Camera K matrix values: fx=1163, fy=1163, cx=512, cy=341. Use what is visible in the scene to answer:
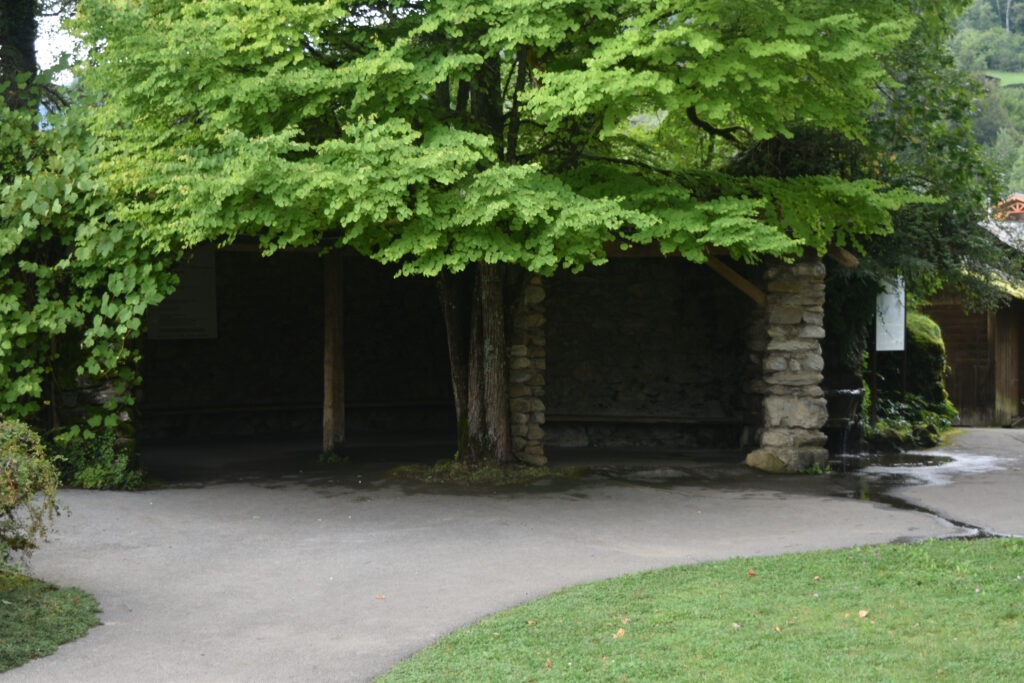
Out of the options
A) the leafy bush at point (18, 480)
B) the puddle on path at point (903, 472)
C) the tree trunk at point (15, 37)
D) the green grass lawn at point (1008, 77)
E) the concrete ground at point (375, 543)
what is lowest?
the concrete ground at point (375, 543)

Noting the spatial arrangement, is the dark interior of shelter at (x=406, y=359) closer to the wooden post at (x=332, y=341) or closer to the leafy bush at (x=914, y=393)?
the wooden post at (x=332, y=341)

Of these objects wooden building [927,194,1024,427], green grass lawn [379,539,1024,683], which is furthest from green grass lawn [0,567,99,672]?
wooden building [927,194,1024,427]

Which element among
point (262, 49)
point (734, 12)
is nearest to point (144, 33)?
point (262, 49)

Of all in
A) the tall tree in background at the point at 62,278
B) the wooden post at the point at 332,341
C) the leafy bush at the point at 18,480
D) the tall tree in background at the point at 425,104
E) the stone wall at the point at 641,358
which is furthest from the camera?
the stone wall at the point at 641,358

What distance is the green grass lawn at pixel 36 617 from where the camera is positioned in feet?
19.2

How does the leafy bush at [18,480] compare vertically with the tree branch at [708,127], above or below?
below

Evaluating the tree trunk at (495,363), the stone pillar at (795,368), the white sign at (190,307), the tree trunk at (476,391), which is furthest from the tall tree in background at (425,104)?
the white sign at (190,307)

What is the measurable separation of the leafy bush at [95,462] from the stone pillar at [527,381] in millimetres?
4213

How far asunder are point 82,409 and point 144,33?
159 inches

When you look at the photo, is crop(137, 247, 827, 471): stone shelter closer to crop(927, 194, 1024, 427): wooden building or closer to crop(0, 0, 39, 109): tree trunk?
crop(0, 0, 39, 109): tree trunk

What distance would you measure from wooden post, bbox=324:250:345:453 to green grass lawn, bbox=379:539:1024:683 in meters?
7.47

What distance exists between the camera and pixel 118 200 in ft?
36.4

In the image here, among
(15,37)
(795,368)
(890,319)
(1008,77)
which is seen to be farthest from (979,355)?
(1008,77)

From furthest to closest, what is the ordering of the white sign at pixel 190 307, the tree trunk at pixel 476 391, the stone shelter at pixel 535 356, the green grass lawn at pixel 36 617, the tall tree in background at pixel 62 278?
the white sign at pixel 190 307 → the stone shelter at pixel 535 356 → the tree trunk at pixel 476 391 → the tall tree in background at pixel 62 278 → the green grass lawn at pixel 36 617
